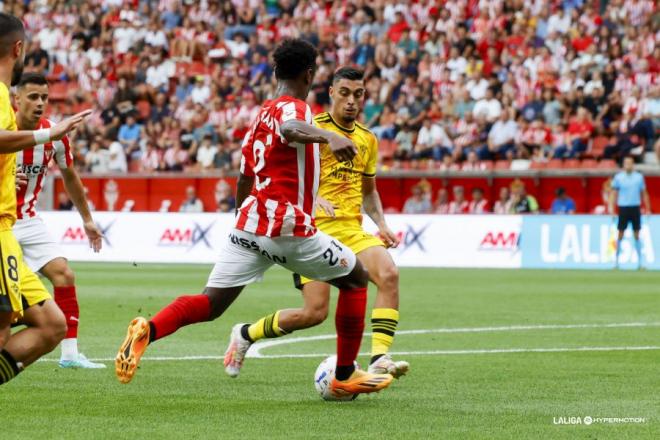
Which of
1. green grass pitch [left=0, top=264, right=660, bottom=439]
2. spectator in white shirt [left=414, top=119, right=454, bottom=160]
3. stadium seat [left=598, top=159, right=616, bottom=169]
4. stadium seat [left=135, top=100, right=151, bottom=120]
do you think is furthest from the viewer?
stadium seat [left=135, top=100, right=151, bottom=120]

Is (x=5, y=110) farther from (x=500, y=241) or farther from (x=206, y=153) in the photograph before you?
(x=206, y=153)

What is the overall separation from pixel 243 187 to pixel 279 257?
0.72 m

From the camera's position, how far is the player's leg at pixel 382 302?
9477 millimetres

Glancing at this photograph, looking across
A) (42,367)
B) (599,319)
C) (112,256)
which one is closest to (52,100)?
(112,256)

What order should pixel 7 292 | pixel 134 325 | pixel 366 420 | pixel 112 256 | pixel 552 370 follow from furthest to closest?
pixel 112 256
pixel 552 370
pixel 134 325
pixel 366 420
pixel 7 292

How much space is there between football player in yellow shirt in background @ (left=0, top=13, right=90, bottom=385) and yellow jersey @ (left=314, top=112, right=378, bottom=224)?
3196mm

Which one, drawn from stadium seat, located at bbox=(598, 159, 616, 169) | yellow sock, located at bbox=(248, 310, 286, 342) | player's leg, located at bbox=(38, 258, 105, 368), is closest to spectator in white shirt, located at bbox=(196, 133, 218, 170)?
stadium seat, located at bbox=(598, 159, 616, 169)

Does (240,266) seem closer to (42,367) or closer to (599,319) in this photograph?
(42,367)

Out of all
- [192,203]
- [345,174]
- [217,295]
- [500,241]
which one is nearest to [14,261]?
[217,295]

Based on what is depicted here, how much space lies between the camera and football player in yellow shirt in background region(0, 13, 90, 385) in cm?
655

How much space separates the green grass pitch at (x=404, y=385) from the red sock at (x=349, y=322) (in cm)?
30

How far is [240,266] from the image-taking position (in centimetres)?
834

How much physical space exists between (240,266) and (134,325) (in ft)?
2.45

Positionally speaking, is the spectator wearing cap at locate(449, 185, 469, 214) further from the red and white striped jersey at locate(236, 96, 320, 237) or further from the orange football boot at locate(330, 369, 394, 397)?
the red and white striped jersey at locate(236, 96, 320, 237)
